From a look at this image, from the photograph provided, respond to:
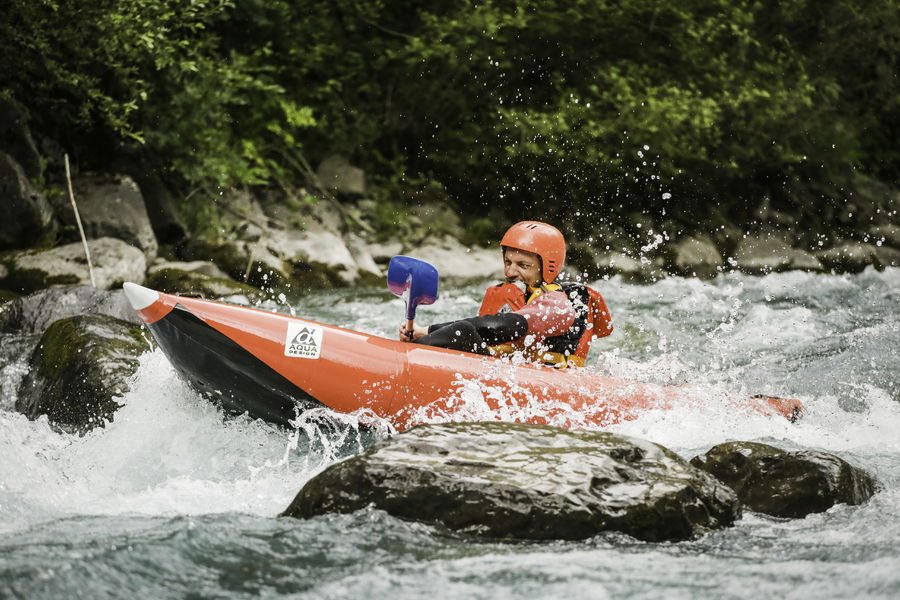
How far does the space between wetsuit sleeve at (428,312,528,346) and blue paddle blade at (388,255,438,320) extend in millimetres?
205

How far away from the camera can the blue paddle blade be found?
16.5 feet

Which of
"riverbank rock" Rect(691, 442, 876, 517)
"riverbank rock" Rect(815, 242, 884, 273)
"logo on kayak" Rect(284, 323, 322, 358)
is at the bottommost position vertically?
"riverbank rock" Rect(691, 442, 876, 517)

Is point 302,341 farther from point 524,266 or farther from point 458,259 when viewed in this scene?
point 458,259

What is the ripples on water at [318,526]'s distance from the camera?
9.88ft

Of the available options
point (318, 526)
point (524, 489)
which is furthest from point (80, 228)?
point (524, 489)

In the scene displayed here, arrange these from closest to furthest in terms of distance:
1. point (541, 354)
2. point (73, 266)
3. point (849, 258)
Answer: point (541, 354), point (73, 266), point (849, 258)

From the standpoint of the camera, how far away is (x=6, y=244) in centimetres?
828

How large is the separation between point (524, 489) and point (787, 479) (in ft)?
4.20

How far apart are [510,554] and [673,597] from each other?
0.56 m

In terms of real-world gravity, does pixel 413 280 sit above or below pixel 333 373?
above

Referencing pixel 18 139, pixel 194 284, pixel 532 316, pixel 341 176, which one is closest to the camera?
pixel 532 316

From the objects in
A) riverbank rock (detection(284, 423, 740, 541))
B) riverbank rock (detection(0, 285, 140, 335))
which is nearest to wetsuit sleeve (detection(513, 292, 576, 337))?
riverbank rock (detection(284, 423, 740, 541))

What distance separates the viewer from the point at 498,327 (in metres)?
4.96

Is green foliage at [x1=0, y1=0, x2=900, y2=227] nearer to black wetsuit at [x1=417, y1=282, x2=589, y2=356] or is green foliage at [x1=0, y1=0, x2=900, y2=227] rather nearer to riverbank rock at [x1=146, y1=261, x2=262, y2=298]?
riverbank rock at [x1=146, y1=261, x2=262, y2=298]
